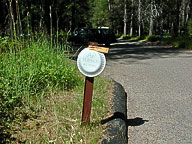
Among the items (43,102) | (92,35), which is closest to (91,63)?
(43,102)

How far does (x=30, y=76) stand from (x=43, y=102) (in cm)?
46

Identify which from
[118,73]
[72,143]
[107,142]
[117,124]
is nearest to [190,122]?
[117,124]

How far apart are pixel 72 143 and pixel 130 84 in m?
4.08

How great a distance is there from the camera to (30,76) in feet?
12.2

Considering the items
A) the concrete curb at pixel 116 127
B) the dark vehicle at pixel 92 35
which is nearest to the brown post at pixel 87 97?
the concrete curb at pixel 116 127

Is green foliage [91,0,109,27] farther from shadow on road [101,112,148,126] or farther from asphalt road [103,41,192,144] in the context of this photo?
shadow on road [101,112,148,126]

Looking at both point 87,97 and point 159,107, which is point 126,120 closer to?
point 159,107

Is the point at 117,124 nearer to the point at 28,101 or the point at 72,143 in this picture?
the point at 72,143

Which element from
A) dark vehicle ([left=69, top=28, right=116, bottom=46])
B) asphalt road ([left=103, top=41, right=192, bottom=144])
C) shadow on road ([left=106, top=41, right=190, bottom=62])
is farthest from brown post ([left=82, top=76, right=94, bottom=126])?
dark vehicle ([left=69, top=28, right=116, bottom=46])

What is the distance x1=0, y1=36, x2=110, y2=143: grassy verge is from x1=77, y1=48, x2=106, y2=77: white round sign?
666mm

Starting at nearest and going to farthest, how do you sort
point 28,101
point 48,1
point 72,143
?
1. point 72,143
2. point 28,101
3. point 48,1

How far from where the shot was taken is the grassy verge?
2.68 meters

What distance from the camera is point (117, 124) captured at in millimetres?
2977

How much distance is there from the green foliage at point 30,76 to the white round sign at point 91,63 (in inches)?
35.5
